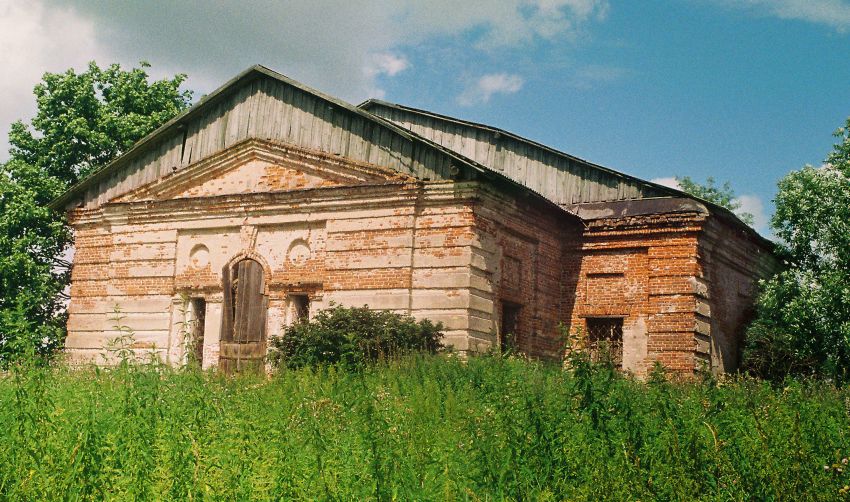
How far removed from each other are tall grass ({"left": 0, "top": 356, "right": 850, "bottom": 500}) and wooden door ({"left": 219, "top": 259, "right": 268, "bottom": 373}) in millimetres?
7894

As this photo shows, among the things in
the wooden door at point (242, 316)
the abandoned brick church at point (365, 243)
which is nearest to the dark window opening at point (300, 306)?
the abandoned brick church at point (365, 243)

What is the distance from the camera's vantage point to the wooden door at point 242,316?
16.5 metres

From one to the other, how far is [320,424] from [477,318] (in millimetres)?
7987

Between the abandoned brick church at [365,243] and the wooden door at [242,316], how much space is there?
0.11ft

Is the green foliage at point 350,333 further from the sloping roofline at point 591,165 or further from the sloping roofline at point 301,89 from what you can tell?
the sloping roofline at point 591,165

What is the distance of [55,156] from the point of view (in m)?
25.5

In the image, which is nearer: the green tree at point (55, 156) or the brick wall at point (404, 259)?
the brick wall at point (404, 259)

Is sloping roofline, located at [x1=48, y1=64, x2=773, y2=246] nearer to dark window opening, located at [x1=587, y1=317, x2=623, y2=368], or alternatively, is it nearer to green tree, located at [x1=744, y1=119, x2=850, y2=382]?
green tree, located at [x1=744, y1=119, x2=850, y2=382]

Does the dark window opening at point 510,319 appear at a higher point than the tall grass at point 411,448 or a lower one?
higher

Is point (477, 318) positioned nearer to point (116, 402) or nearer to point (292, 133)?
point (292, 133)

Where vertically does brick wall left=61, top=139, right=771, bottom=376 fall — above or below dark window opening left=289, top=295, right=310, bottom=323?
above

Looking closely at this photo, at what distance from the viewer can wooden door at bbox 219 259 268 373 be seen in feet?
54.2

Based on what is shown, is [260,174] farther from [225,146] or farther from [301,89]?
[301,89]

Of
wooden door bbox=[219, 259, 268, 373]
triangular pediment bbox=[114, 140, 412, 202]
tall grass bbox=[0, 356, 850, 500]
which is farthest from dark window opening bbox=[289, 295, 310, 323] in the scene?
tall grass bbox=[0, 356, 850, 500]
